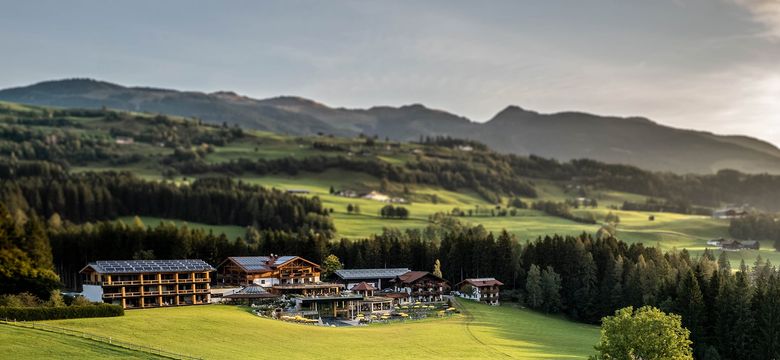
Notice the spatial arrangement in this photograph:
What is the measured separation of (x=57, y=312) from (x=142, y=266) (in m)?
26.1

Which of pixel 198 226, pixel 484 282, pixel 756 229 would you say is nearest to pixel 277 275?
pixel 484 282

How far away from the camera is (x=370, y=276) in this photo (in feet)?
389

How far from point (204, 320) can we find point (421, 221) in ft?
409

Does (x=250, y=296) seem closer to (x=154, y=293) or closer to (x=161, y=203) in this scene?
→ (x=154, y=293)

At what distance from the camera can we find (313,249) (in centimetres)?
13062

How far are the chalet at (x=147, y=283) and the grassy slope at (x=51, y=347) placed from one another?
30119 millimetres

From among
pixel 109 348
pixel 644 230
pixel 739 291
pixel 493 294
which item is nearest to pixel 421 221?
pixel 644 230

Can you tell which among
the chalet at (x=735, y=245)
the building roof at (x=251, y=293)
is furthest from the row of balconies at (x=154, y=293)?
the chalet at (x=735, y=245)

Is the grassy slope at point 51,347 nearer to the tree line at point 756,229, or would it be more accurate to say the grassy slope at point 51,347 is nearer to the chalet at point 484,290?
the chalet at point 484,290

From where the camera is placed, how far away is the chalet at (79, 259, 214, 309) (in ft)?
305

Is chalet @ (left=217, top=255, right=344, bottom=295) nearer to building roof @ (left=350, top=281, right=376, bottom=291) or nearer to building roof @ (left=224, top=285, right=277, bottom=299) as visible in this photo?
building roof @ (left=350, top=281, right=376, bottom=291)

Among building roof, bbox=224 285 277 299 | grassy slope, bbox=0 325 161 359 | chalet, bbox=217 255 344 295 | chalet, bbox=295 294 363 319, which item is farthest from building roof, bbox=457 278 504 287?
grassy slope, bbox=0 325 161 359

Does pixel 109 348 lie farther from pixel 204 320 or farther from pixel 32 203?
pixel 32 203

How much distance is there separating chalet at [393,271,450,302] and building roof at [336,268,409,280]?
6.58 ft
